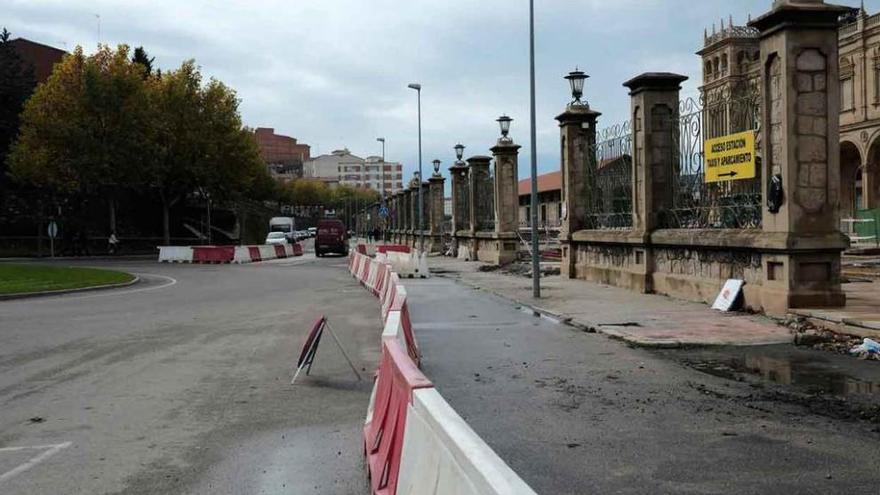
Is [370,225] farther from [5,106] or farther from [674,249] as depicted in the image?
[674,249]

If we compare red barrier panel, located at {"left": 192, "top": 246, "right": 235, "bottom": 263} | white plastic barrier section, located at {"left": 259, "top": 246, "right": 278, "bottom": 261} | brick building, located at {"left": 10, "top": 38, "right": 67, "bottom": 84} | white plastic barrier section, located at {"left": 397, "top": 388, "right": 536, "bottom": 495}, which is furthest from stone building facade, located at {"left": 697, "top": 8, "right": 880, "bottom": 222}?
brick building, located at {"left": 10, "top": 38, "right": 67, "bottom": 84}

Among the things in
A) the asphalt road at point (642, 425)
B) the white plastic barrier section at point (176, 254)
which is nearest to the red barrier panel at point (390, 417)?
the asphalt road at point (642, 425)

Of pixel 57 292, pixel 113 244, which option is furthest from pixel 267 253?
pixel 57 292

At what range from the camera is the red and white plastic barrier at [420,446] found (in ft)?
8.33

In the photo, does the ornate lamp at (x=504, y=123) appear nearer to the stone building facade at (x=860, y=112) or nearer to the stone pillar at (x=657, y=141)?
the stone pillar at (x=657, y=141)

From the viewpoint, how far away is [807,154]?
39.5 ft

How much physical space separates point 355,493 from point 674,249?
1219 centimetres

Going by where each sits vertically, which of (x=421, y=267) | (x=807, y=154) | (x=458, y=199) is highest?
(x=458, y=199)

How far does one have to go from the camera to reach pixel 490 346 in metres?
10.7

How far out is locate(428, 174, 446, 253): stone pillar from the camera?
48.2 metres

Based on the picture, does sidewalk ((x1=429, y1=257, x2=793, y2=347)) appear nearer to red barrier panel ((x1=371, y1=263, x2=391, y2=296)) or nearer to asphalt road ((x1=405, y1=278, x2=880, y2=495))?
asphalt road ((x1=405, y1=278, x2=880, y2=495))

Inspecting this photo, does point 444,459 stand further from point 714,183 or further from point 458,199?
point 458,199

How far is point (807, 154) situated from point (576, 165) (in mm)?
9732

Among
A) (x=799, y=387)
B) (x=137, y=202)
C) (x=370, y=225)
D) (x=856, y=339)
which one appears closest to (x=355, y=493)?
(x=799, y=387)
